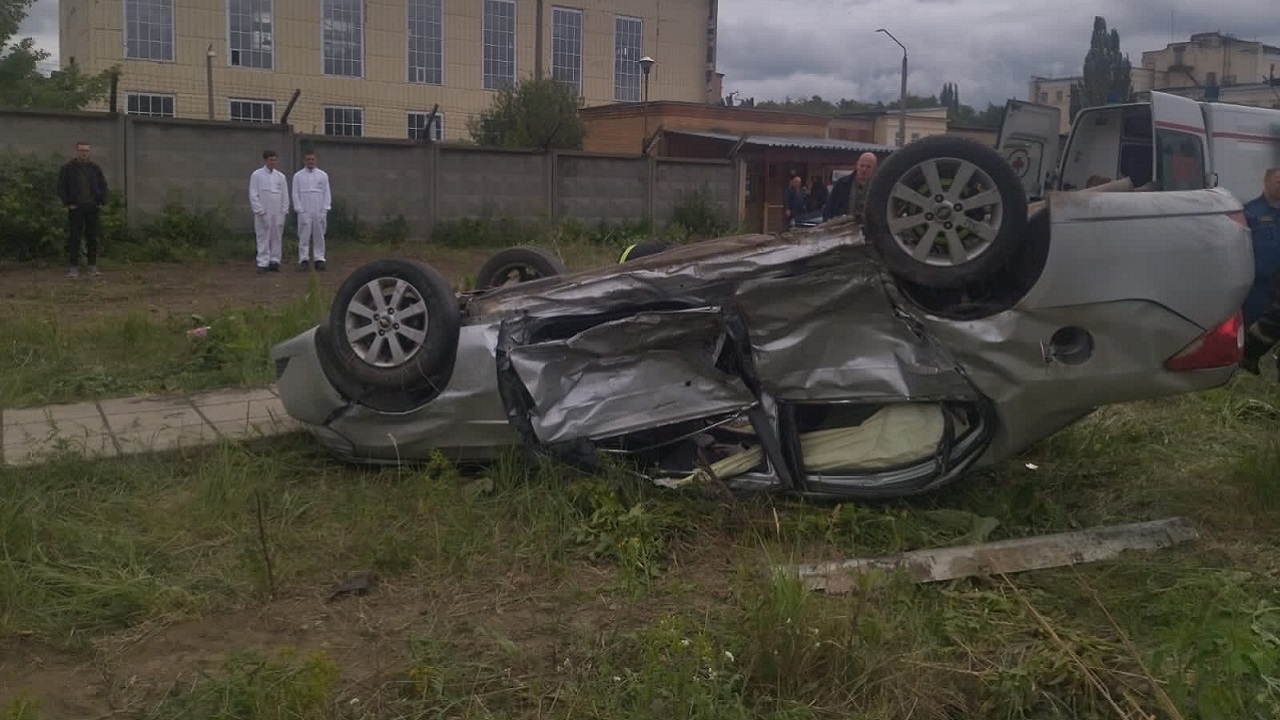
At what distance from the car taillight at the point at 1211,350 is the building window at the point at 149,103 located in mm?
36573

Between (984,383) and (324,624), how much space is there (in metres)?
2.57

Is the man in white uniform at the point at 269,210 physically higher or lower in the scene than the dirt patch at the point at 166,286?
higher

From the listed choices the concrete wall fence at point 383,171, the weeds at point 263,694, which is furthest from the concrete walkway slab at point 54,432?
the concrete wall fence at point 383,171

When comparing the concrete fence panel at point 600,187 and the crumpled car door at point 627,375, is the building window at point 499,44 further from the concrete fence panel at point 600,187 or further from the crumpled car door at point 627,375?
the crumpled car door at point 627,375

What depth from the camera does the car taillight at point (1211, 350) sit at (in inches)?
179

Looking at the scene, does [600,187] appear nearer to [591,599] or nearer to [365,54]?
[591,599]

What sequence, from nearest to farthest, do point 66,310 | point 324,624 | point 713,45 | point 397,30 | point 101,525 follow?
point 324,624, point 101,525, point 66,310, point 397,30, point 713,45

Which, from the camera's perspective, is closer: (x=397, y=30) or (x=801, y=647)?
(x=801, y=647)

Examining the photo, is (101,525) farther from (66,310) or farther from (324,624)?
(66,310)

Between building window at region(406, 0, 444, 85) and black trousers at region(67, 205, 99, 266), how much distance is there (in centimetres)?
2702

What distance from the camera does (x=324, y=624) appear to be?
402 centimetres

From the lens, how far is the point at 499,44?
42.1 metres

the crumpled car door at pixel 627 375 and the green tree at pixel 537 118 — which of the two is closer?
the crumpled car door at pixel 627 375

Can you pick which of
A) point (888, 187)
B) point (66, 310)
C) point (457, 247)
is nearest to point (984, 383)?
point (888, 187)
